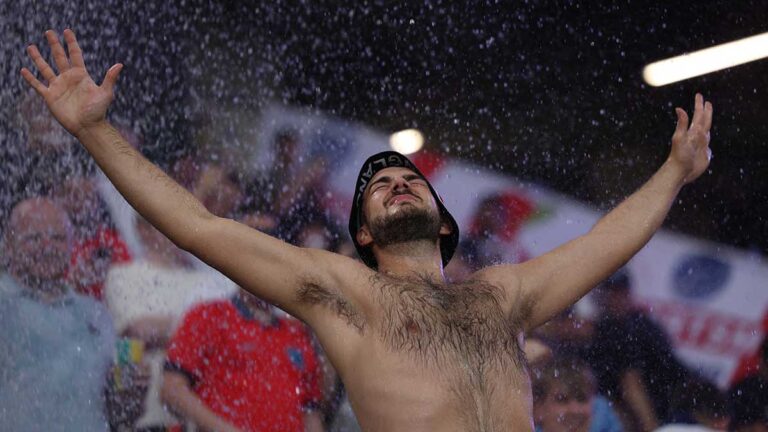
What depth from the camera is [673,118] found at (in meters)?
4.84

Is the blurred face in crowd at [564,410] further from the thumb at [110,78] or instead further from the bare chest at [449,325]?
the thumb at [110,78]

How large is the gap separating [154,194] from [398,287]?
0.55 m

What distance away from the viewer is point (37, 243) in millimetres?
2984

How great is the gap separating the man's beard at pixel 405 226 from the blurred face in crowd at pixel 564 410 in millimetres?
1480

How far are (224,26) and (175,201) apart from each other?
2.49m

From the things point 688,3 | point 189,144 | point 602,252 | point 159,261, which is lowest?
point 159,261

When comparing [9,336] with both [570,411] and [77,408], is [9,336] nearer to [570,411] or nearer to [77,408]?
[77,408]

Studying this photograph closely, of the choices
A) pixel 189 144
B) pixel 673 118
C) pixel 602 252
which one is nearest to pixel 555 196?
pixel 673 118

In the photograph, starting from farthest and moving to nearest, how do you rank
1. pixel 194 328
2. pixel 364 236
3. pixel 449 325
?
pixel 194 328, pixel 364 236, pixel 449 325

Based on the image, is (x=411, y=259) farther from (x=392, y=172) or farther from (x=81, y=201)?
(x=81, y=201)

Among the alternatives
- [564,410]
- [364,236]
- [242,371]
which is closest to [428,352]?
[364,236]

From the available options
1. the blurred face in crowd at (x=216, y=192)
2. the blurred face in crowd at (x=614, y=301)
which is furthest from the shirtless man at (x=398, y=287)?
the blurred face in crowd at (x=614, y=301)

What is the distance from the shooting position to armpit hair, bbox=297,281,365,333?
207cm

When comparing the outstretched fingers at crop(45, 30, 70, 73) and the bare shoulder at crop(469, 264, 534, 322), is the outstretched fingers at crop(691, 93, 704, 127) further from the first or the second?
the outstretched fingers at crop(45, 30, 70, 73)
